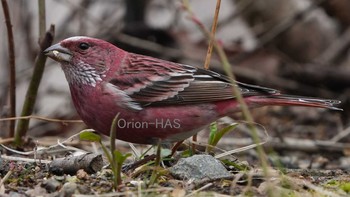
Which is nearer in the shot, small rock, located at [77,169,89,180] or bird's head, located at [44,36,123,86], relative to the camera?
small rock, located at [77,169,89,180]

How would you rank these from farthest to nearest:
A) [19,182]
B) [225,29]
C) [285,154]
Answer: [225,29] < [285,154] < [19,182]

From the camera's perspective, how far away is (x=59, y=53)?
15.9 ft

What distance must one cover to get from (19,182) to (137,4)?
16.6 feet

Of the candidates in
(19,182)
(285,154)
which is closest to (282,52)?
(285,154)

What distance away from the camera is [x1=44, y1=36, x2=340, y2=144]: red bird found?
15.1 ft

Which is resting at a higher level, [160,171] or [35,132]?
[160,171]

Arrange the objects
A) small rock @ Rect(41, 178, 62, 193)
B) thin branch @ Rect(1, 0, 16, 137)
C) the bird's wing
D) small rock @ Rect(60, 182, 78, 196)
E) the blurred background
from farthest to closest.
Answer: the blurred background, thin branch @ Rect(1, 0, 16, 137), the bird's wing, small rock @ Rect(41, 178, 62, 193), small rock @ Rect(60, 182, 78, 196)

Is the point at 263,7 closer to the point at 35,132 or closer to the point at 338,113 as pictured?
the point at 338,113

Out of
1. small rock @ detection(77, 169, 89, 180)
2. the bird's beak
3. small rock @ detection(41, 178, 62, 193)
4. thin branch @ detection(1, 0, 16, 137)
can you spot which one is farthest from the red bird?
thin branch @ detection(1, 0, 16, 137)

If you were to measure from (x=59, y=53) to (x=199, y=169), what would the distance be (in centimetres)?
129

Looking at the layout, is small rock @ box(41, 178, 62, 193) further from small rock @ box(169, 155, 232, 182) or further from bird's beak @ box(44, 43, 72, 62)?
bird's beak @ box(44, 43, 72, 62)

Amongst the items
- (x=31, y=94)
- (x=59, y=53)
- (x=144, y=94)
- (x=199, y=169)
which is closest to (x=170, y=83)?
(x=144, y=94)

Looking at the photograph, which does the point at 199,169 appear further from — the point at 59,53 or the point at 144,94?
the point at 59,53

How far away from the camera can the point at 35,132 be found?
28.3ft
